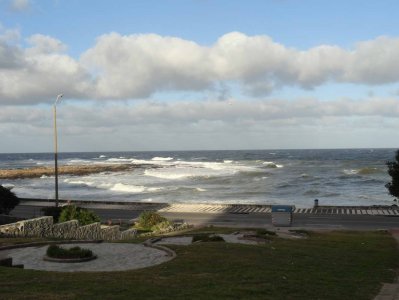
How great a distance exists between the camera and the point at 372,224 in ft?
114

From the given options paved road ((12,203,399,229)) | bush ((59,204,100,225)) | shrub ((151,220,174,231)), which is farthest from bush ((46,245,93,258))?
paved road ((12,203,399,229))

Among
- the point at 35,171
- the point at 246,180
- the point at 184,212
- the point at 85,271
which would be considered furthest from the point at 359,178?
the point at 85,271

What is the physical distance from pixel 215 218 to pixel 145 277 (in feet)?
87.0

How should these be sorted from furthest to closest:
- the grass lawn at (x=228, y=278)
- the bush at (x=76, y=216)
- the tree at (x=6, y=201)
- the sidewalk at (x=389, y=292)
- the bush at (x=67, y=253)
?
the tree at (x=6, y=201) → the bush at (x=76, y=216) → the bush at (x=67, y=253) → the sidewalk at (x=389, y=292) → the grass lawn at (x=228, y=278)

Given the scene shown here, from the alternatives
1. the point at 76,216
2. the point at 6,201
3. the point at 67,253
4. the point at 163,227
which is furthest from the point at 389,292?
the point at 6,201

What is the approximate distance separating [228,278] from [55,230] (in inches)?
461

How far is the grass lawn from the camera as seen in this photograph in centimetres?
962

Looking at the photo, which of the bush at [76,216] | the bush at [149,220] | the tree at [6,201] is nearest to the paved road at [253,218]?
the bush at [149,220]

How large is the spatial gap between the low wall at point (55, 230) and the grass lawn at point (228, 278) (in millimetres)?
6949

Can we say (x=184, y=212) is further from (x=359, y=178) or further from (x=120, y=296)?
(x=359, y=178)

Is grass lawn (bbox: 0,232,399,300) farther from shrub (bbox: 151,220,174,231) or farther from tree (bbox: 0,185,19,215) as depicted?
tree (bbox: 0,185,19,215)

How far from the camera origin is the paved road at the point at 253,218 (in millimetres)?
34188

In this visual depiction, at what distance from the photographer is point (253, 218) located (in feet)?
124

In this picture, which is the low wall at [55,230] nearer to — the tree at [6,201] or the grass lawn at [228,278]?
the grass lawn at [228,278]
